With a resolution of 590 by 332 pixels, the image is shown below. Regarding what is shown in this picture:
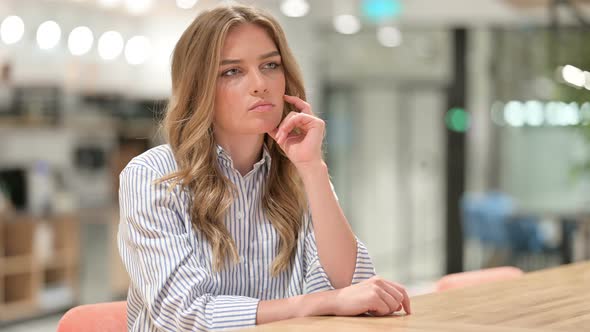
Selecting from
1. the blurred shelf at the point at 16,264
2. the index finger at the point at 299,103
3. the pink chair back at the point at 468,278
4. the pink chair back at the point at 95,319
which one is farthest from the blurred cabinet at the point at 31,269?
the index finger at the point at 299,103

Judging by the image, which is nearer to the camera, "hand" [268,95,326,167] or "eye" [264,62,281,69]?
"hand" [268,95,326,167]

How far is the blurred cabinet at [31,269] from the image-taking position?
24.6 feet

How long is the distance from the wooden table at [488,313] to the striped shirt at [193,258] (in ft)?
0.67

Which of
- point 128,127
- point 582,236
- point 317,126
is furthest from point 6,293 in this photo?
point 317,126

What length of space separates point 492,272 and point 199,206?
1.26 meters

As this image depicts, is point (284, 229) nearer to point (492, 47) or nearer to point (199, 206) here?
point (199, 206)

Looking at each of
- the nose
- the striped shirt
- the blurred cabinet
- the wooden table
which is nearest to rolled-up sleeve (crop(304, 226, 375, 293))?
the striped shirt

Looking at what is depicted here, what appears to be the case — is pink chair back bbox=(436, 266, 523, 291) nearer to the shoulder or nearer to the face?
the face

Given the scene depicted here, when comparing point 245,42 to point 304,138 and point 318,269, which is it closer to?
point 304,138

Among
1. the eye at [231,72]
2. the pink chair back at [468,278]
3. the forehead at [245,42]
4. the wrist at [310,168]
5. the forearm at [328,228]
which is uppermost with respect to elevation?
the forehead at [245,42]

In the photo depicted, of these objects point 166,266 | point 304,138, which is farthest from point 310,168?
point 166,266

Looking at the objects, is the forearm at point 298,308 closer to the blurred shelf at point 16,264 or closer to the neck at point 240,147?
the neck at point 240,147

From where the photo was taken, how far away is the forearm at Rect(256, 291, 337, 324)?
1.83 meters

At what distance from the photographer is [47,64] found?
25.6 feet
